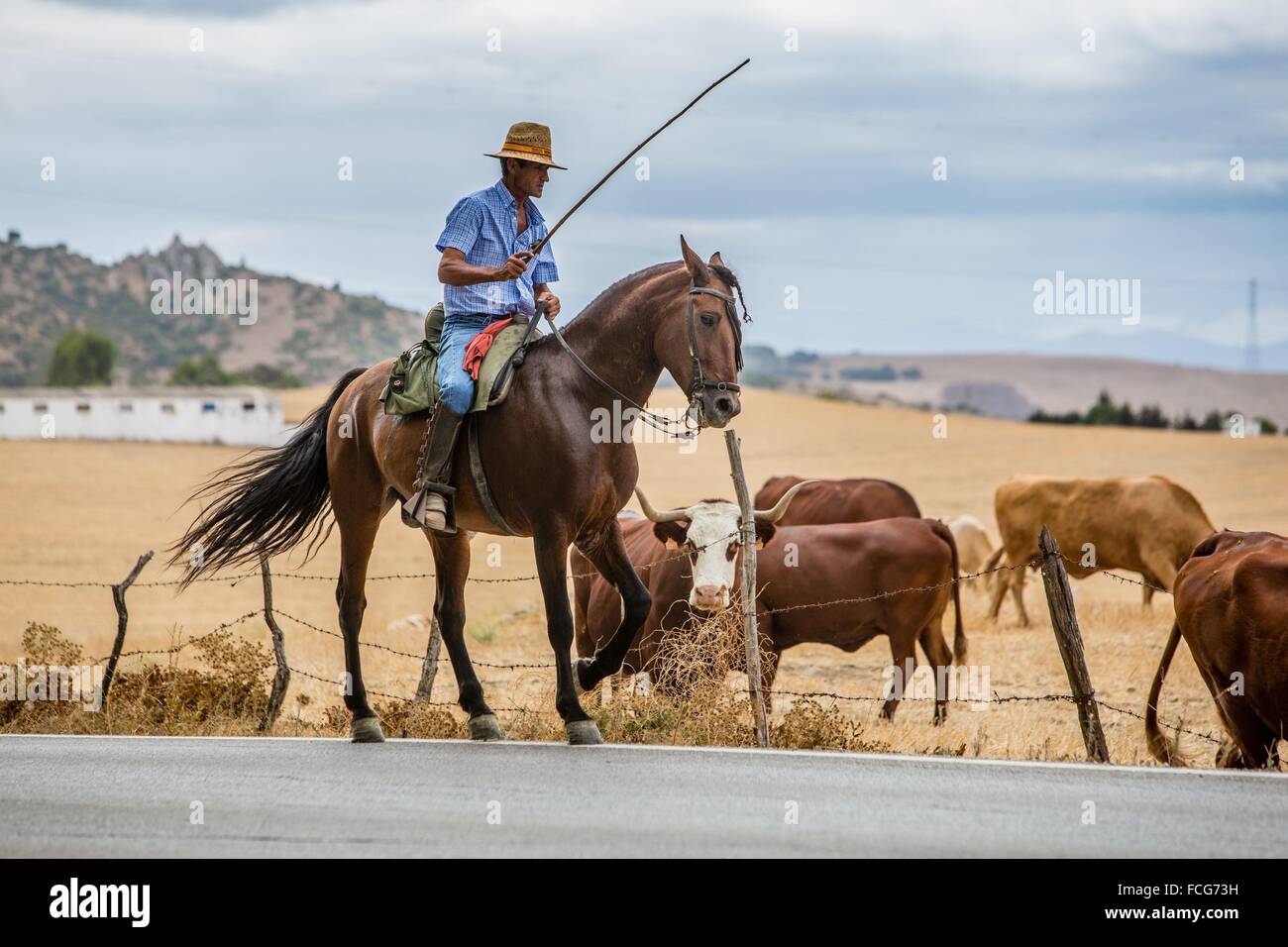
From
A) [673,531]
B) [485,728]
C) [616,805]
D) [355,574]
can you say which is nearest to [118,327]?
[673,531]

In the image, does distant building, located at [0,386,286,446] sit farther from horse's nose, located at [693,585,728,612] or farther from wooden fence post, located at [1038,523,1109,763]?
wooden fence post, located at [1038,523,1109,763]

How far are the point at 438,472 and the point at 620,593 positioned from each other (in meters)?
1.24

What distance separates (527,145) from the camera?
1002cm

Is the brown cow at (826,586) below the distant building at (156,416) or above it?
below

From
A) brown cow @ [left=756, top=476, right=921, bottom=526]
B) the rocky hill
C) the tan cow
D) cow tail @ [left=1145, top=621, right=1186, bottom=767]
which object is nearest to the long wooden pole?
cow tail @ [left=1145, top=621, right=1186, bottom=767]

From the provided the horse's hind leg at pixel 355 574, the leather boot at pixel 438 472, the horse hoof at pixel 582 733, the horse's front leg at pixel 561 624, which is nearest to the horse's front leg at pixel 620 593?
the horse's front leg at pixel 561 624

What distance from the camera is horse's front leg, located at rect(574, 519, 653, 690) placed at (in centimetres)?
957

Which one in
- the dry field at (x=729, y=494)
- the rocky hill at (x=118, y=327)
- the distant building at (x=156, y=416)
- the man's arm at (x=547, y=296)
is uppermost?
the rocky hill at (x=118, y=327)

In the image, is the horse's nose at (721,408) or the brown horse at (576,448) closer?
the horse's nose at (721,408)

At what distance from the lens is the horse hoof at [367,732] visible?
10.2 m

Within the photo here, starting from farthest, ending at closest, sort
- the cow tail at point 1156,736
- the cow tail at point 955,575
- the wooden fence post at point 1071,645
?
the cow tail at point 955,575
the cow tail at point 1156,736
the wooden fence post at point 1071,645

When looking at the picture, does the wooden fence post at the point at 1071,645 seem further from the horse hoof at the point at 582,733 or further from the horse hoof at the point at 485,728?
the horse hoof at the point at 485,728

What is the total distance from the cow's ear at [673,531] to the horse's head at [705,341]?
4.95m

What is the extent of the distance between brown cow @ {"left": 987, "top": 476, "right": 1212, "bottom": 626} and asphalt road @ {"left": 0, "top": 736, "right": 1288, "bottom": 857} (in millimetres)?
15439
